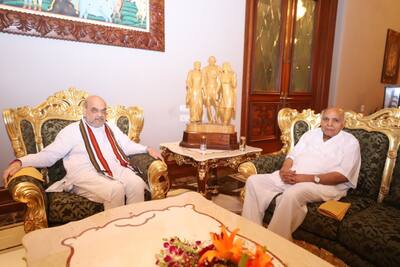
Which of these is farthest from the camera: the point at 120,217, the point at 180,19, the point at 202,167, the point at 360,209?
the point at 180,19

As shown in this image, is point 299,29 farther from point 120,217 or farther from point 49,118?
point 120,217

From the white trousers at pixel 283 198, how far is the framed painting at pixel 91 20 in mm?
1725

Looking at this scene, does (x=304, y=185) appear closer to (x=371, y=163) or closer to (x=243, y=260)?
(x=371, y=163)

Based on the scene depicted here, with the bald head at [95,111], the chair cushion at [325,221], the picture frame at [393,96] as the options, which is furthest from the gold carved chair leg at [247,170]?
the picture frame at [393,96]

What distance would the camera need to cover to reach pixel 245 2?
3346mm

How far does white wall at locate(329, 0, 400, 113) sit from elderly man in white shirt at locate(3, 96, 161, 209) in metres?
3.69

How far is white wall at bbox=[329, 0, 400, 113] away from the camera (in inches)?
169

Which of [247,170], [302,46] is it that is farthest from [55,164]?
[302,46]

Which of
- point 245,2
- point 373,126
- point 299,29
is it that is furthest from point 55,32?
point 299,29

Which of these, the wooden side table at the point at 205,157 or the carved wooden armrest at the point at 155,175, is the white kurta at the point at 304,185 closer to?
the wooden side table at the point at 205,157

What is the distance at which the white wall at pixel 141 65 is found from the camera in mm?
2135

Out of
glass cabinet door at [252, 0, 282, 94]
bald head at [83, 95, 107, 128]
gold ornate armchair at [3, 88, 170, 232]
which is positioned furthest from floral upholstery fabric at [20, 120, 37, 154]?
glass cabinet door at [252, 0, 282, 94]

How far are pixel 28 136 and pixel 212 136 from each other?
143cm

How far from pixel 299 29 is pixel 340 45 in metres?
0.77
